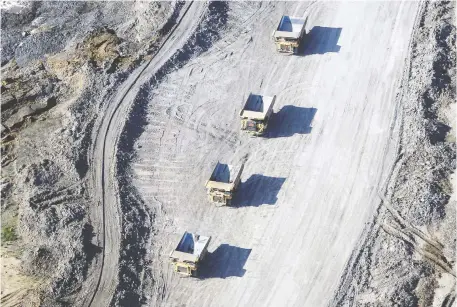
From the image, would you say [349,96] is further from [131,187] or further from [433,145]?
[131,187]

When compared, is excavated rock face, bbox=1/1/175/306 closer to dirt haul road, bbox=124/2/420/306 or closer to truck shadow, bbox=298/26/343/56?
dirt haul road, bbox=124/2/420/306

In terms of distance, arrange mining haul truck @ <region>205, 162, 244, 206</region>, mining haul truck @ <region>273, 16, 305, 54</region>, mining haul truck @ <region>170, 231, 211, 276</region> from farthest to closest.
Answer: mining haul truck @ <region>273, 16, 305, 54</region> < mining haul truck @ <region>205, 162, 244, 206</region> < mining haul truck @ <region>170, 231, 211, 276</region>

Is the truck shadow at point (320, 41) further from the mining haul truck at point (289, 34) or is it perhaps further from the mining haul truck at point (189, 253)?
the mining haul truck at point (189, 253)

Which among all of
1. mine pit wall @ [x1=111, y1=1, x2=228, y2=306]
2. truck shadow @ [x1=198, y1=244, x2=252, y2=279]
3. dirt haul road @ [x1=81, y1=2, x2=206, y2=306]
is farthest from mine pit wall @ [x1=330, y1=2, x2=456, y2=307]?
dirt haul road @ [x1=81, y1=2, x2=206, y2=306]

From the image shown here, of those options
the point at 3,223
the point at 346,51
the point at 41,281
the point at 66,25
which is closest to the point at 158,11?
the point at 66,25

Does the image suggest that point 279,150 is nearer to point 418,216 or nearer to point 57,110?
point 418,216

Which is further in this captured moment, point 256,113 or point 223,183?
point 256,113

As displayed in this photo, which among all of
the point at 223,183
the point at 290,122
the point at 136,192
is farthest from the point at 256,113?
the point at 136,192

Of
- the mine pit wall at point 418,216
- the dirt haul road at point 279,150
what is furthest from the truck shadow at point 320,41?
the mine pit wall at point 418,216
